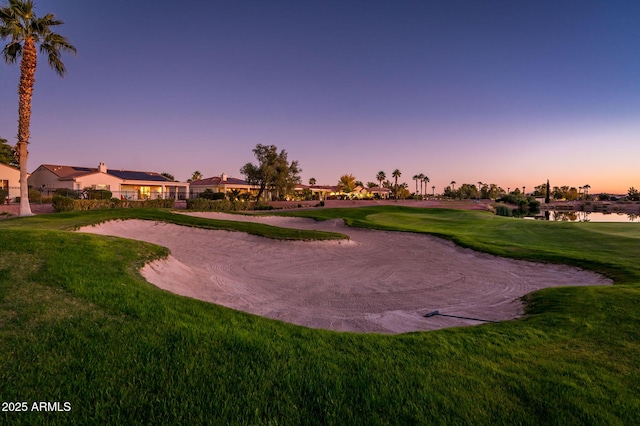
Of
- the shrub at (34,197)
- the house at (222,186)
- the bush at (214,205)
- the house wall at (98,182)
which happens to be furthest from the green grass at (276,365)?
the house at (222,186)

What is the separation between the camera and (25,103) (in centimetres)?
2270

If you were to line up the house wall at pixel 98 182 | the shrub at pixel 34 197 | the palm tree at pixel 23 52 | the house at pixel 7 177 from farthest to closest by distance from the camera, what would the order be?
1. the house wall at pixel 98 182
2. the house at pixel 7 177
3. the shrub at pixel 34 197
4. the palm tree at pixel 23 52

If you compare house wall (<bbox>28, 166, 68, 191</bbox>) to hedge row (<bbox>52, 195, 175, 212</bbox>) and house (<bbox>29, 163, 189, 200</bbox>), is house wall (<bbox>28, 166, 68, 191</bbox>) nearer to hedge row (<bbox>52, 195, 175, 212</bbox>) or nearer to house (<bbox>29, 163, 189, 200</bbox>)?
house (<bbox>29, 163, 189, 200</bbox>)

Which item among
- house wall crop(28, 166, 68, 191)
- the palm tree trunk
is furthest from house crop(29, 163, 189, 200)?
the palm tree trunk

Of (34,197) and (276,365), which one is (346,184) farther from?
(276,365)

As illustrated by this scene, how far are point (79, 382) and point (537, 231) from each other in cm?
2678

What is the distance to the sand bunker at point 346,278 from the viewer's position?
7801 mm

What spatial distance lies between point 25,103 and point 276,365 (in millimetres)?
29353

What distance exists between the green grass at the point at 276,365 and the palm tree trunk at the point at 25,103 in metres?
22.2

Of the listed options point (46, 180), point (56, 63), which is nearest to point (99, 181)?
point (46, 180)

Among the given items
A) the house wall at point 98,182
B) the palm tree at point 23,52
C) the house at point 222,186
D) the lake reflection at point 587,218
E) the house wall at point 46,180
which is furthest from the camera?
the house at point 222,186

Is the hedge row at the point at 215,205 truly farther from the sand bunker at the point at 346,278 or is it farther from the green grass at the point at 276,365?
the green grass at the point at 276,365

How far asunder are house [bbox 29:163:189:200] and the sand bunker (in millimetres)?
38835

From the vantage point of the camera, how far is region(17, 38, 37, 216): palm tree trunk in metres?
22.6
